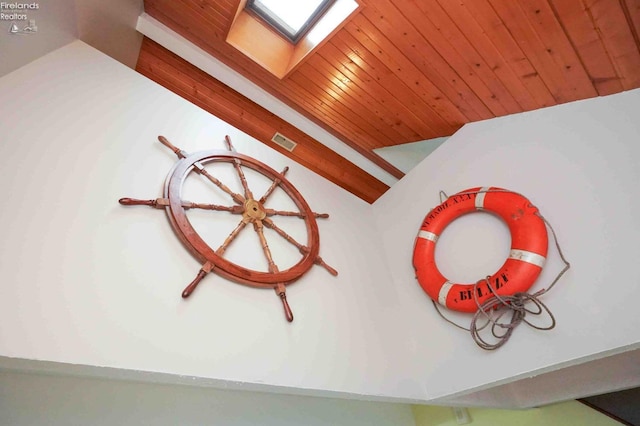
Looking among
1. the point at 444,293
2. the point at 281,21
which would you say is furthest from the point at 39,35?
the point at 444,293

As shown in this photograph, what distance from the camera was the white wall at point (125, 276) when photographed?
0.90 metres

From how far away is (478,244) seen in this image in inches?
68.2

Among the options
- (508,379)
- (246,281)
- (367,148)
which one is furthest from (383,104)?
(508,379)

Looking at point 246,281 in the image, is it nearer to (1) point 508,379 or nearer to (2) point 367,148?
(1) point 508,379

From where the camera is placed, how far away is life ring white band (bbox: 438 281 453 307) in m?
1.65

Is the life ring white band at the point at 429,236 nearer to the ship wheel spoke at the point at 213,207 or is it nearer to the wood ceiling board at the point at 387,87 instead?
the wood ceiling board at the point at 387,87

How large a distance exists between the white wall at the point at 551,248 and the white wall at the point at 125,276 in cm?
27

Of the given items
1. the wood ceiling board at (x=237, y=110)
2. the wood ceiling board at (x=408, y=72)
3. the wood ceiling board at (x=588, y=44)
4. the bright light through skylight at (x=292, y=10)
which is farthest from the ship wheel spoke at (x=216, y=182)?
the wood ceiling board at (x=588, y=44)

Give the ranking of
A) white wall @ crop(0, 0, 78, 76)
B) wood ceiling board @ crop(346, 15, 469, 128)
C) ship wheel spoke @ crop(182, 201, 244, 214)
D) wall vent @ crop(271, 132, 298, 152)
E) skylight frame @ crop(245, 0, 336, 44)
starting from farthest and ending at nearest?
wall vent @ crop(271, 132, 298, 152) < skylight frame @ crop(245, 0, 336, 44) < wood ceiling board @ crop(346, 15, 469, 128) < ship wheel spoke @ crop(182, 201, 244, 214) < white wall @ crop(0, 0, 78, 76)

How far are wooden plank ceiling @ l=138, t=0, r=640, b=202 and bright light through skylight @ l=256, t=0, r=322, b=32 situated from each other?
0.32 m

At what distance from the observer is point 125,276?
1054 millimetres

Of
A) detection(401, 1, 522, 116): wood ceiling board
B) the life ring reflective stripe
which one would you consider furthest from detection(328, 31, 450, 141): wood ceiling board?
the life ring reflective stripe

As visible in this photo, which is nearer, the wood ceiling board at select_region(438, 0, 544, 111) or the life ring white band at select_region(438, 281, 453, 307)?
the wood ceiling board at select_region(438, 0, 544, 111)

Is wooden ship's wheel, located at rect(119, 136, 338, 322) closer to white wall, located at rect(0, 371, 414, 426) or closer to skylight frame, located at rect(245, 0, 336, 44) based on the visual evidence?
white wall, located at rect(0, 371, 414, 426)
